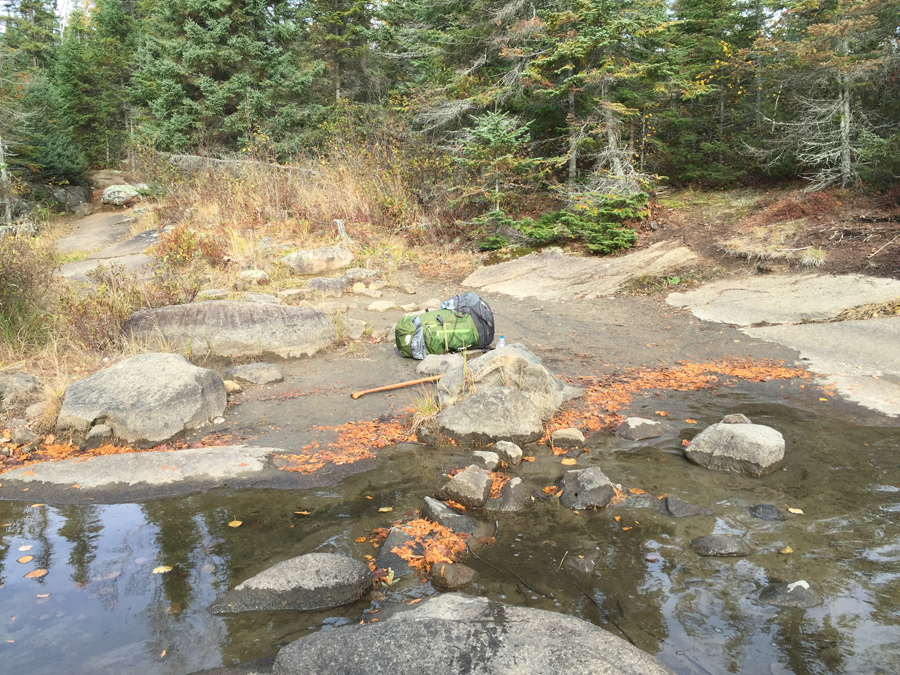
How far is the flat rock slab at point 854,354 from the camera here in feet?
20.1

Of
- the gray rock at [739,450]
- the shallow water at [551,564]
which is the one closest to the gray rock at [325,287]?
the shallow water at [551,564]

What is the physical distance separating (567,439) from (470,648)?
302 centimetres

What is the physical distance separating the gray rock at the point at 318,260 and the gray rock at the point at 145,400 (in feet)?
19.5

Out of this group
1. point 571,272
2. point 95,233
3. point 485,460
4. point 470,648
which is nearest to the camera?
point 470,648

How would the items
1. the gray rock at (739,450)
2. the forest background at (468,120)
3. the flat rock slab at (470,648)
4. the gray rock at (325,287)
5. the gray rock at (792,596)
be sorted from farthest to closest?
the forest background at (468,120), the gray rock at (325,287), the gray rock at (739,450), the gray rock at (792,596), the flat rock slab at (470,648)

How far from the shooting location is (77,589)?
3549 mm

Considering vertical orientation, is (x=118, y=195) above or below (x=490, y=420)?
above

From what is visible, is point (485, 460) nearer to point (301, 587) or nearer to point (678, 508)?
point (678, 508)

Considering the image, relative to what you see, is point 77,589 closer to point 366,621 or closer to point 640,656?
point 366,621

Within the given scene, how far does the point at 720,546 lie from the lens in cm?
371

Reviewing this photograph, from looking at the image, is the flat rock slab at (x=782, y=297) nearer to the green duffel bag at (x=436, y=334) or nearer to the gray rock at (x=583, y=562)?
the green duffel bag at (x=436, y=334)

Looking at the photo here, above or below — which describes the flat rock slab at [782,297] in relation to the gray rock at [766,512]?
above

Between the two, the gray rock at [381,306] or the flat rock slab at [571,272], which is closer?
the gray rock at [381,306]

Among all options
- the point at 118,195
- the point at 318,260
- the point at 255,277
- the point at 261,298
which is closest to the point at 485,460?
the point at 261,298
